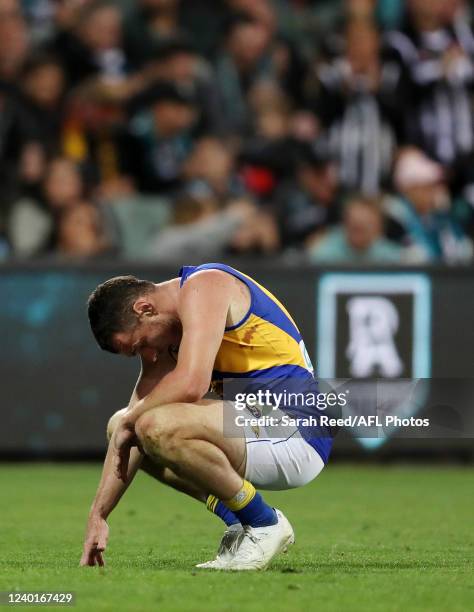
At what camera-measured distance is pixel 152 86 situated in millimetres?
13805

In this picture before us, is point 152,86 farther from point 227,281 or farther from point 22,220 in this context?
point 227,281

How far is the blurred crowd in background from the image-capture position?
1273 centimetres

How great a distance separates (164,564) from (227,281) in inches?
52.0

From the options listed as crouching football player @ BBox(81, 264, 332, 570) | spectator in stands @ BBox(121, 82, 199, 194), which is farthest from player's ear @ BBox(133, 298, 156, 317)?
spectator in stands @ BBox(121, 82, 199, 194)

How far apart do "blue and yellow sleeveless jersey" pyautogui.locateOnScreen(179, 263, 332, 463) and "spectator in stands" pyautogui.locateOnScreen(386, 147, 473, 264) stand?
662cm

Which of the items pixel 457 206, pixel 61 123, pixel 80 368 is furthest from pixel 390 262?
pixel 61 123

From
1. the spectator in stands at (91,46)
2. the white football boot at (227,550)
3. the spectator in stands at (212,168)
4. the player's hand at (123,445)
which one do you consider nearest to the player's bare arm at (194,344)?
the player's hand at (123,445)

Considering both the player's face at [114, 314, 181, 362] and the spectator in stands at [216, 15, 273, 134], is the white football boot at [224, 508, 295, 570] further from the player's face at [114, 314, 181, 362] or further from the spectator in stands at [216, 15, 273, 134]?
the spectator in stands at [216, 15, 273, 134]

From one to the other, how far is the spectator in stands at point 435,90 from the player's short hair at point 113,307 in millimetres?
8439

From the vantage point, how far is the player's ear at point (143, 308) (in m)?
5.79

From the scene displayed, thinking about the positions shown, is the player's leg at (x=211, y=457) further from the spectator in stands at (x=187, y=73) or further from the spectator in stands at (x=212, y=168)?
the spectator in stands at (x=187, y=73)

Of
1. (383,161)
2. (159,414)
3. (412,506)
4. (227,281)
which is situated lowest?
(412,506)

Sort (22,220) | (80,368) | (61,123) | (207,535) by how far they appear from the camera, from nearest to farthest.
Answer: (207,535) < (80,368) < (22,220) < (61,123)

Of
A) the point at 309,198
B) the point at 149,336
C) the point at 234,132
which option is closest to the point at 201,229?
the point at 309,198
